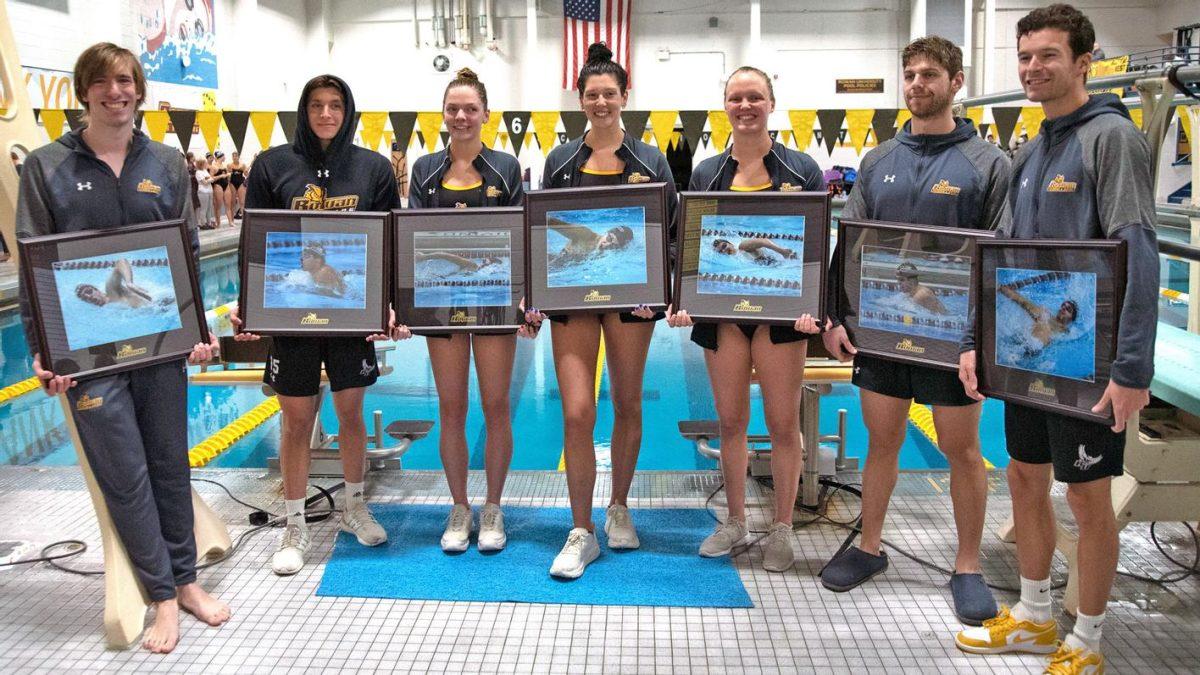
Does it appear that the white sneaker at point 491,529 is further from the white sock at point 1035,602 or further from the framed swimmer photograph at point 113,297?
the white sock at point 1035,602

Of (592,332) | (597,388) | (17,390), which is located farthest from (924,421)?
(17,390)

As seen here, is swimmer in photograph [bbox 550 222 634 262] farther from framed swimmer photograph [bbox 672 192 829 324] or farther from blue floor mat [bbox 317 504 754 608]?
blue floor mat [bbox 317 504 754 608]

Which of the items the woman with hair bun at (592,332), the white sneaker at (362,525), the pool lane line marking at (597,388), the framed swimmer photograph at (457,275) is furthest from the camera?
the pool lane line marking at (597,388)

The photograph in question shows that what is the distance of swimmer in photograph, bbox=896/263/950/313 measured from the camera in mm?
3035

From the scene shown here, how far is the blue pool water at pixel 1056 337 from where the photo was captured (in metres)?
2.45

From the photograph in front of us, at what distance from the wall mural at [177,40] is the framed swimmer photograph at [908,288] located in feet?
53.8

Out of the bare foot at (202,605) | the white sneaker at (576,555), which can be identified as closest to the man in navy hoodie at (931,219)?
the white sneaker at (576,555)

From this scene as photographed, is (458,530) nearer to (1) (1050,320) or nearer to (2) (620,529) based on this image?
(2) (620,529)

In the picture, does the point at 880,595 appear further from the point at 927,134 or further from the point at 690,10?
the point at 690,10

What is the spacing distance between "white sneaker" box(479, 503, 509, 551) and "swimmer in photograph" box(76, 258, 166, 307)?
151 cm

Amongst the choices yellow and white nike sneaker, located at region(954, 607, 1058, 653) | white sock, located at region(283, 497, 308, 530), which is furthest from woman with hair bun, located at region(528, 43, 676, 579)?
yellow and white nike sneaker, located at region(954, 607, 1058, 653)

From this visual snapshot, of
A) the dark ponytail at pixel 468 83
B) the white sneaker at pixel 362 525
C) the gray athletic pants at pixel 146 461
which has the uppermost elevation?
the dark ponytail at pixel 468 83

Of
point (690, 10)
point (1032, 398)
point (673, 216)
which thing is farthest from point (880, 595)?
point (690, 10)

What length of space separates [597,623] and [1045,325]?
5.53ft
